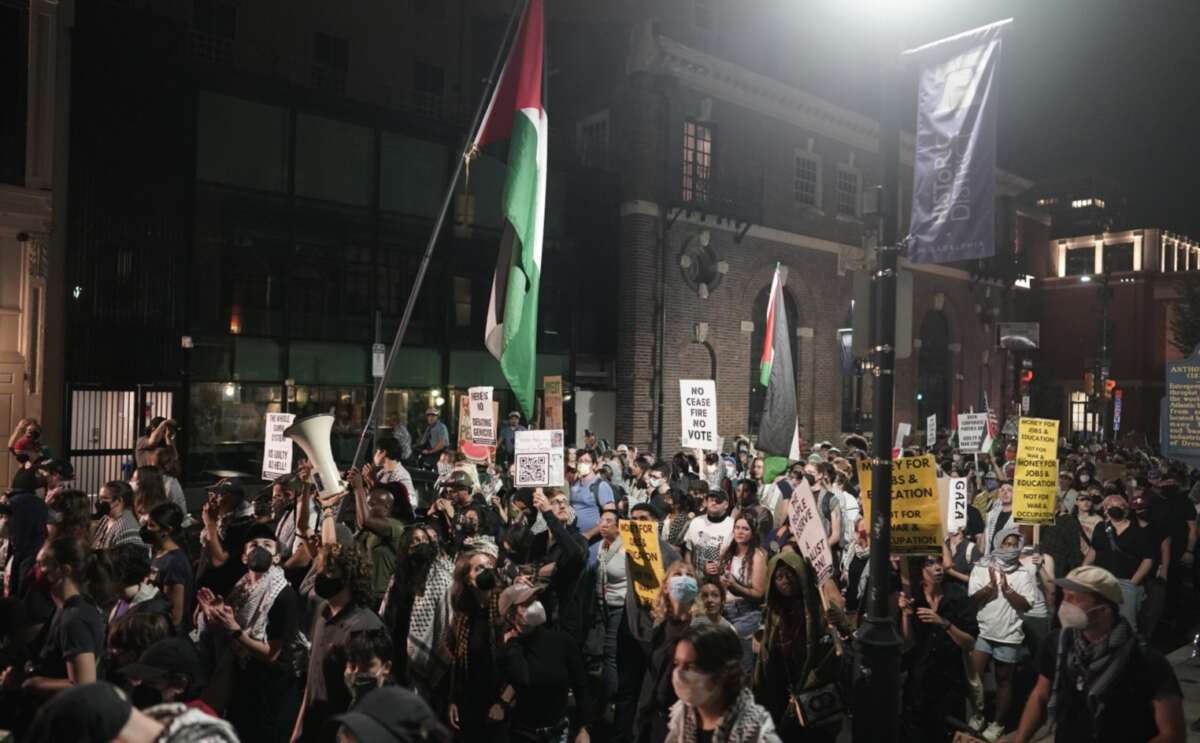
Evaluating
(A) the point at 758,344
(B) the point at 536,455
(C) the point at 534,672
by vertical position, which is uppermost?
(A) the point at 758,344

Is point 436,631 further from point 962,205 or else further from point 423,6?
point 423,6

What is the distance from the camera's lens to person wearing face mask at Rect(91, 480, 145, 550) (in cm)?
705

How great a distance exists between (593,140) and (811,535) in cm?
2262

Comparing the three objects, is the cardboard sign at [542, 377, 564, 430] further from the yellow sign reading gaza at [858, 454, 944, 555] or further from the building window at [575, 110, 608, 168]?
the building window at [575, 110, 608, 168]

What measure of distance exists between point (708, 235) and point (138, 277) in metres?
16.0

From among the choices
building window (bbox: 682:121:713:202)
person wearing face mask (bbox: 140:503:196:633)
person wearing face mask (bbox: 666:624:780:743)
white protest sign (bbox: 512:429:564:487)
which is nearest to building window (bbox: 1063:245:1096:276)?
building window (bbox: 682:121:713:202)

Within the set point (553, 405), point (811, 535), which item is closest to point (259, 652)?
point (811, 535)

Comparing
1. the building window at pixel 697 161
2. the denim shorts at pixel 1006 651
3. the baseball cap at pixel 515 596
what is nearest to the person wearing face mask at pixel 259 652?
the baseball cap at pixel 515 596

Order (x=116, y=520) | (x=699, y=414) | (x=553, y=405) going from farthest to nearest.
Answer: (x=699, y=414)
(x=553, y=405)
(x=116, y=520)

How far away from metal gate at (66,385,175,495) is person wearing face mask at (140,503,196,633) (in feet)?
39.8

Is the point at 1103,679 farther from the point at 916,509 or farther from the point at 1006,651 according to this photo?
the point at 1006,651

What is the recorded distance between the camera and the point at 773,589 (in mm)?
5523

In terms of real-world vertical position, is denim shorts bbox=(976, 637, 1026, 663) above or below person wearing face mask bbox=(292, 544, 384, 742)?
below

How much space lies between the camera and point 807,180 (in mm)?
31906
